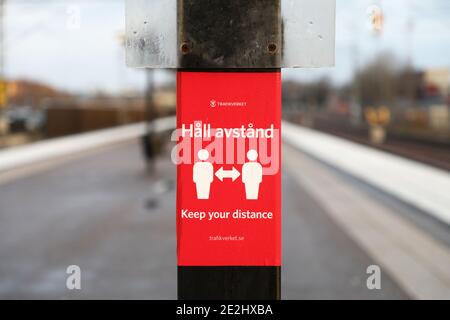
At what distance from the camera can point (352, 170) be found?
19.0 metres

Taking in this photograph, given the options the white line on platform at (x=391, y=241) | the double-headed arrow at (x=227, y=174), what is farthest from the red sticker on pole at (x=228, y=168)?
the white line on platform at (x=391, y=241)

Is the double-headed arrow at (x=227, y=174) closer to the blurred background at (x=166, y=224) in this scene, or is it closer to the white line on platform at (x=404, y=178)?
the blurred background at (x=166, y=224)

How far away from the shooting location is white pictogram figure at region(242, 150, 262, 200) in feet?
9.42

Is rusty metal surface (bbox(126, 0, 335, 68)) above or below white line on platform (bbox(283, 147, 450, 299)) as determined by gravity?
above

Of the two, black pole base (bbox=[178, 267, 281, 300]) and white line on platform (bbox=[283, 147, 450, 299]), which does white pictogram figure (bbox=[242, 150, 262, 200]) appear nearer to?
black pole base (bbox=[178, 267, 281, 300])

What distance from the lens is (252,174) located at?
2.88 meters

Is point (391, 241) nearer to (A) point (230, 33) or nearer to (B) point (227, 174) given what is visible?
(B) point (227, 174)

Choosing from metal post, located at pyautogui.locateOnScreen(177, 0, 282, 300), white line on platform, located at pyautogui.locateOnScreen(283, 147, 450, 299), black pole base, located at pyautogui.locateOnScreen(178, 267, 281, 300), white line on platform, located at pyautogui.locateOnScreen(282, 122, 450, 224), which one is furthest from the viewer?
white line on platform, located at pyautogui.locateOnScreen(282, 122, 450, 224)

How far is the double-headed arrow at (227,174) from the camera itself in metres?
2.89

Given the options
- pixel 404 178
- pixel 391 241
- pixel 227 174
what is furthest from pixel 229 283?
pixel 404 178

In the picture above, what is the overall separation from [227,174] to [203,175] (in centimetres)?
11

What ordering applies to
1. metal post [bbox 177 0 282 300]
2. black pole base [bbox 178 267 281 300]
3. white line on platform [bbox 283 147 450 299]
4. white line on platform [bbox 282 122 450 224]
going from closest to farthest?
metal post [bbox 177 0 282 300]
black pole base [bbox 178 267 281 300]
white line on platform [bbox 283 147 450 299]
white line on platform [bbox 282 122 450 224]

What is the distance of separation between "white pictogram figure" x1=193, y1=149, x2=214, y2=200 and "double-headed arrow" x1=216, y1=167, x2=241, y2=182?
1.2 inches

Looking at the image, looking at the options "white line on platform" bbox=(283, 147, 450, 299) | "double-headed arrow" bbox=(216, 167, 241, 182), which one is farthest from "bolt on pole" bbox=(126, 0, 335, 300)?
"white line on platform" bbox=(283, 147, 450, 299)
